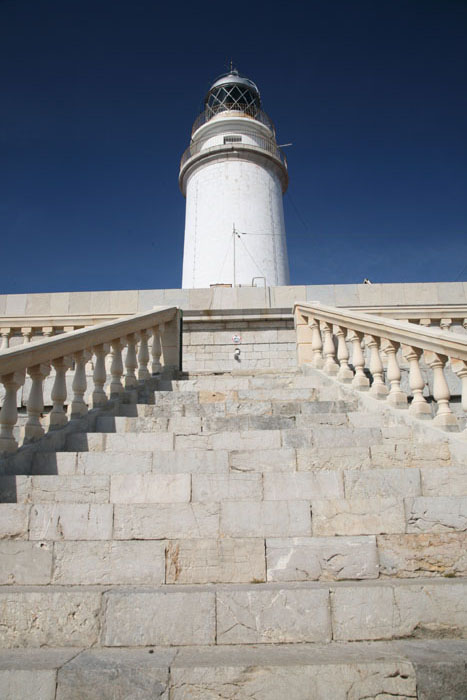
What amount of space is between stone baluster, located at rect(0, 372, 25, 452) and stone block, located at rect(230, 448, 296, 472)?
1674 mm

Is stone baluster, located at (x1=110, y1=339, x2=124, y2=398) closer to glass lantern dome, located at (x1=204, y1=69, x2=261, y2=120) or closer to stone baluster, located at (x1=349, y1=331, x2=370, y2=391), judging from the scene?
stone baluster, located at (x1=349, y1=331, x2=370, y2=391)

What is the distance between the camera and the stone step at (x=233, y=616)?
232 centimetres

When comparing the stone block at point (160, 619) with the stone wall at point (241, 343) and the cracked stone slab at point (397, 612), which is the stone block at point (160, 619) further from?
the stone wall at point (241, 343)

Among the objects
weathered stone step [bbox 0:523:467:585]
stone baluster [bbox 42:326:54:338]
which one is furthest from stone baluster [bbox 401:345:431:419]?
stone baluster [bbox 42:326:54:338]

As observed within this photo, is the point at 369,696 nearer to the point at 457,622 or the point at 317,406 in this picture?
the point at 457,622

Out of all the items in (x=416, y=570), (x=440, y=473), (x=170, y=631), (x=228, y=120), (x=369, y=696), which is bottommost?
(x=369, y=696)

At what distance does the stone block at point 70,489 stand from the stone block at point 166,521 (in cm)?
32

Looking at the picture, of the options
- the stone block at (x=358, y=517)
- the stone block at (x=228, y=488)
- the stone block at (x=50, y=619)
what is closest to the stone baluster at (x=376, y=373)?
the stone block at (x=358, y=517)

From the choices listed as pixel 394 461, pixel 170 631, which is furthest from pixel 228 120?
pixel 170 631

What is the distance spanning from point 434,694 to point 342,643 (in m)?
0.48

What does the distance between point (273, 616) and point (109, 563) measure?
0.97 metres

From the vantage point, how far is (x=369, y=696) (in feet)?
6.38

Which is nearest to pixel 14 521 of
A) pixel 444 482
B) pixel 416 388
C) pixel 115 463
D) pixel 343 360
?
pixel 115 463

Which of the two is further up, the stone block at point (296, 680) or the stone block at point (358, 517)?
the stone block at point (358, 517)
